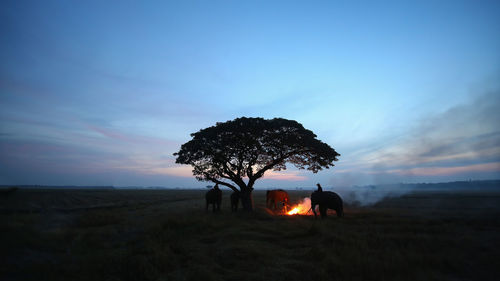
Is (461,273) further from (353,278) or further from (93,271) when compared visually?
(93,271)

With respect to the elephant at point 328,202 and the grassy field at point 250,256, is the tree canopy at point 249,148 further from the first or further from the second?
the grassy field at point 250,256

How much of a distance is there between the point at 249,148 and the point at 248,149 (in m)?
0.15

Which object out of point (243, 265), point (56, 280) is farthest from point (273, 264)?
point (56, 280)

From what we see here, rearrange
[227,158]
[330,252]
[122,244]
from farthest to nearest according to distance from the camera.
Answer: [227,158]
[122,244]
[330,252]

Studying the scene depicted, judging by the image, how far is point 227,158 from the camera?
21.9 metres

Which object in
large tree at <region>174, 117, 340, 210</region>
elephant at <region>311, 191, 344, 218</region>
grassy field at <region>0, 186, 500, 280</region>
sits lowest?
grassy field at <region>0, 186, 500, 280</region>

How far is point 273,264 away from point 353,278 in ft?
7.79

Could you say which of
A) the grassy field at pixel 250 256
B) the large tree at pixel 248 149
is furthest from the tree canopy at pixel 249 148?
the grassy field at pixel 250 256

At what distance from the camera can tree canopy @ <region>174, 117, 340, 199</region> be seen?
2122 centimetres

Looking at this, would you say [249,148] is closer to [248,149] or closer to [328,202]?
[248,149]

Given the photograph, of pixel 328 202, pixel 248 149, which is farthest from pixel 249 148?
pixel 328 202

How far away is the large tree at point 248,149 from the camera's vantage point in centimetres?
2122

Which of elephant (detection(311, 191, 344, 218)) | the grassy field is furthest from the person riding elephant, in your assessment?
the grassy field

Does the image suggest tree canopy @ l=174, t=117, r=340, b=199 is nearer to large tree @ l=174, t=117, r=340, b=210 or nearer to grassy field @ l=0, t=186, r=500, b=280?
large tree @ l=174, t=117, r=340, b=210
